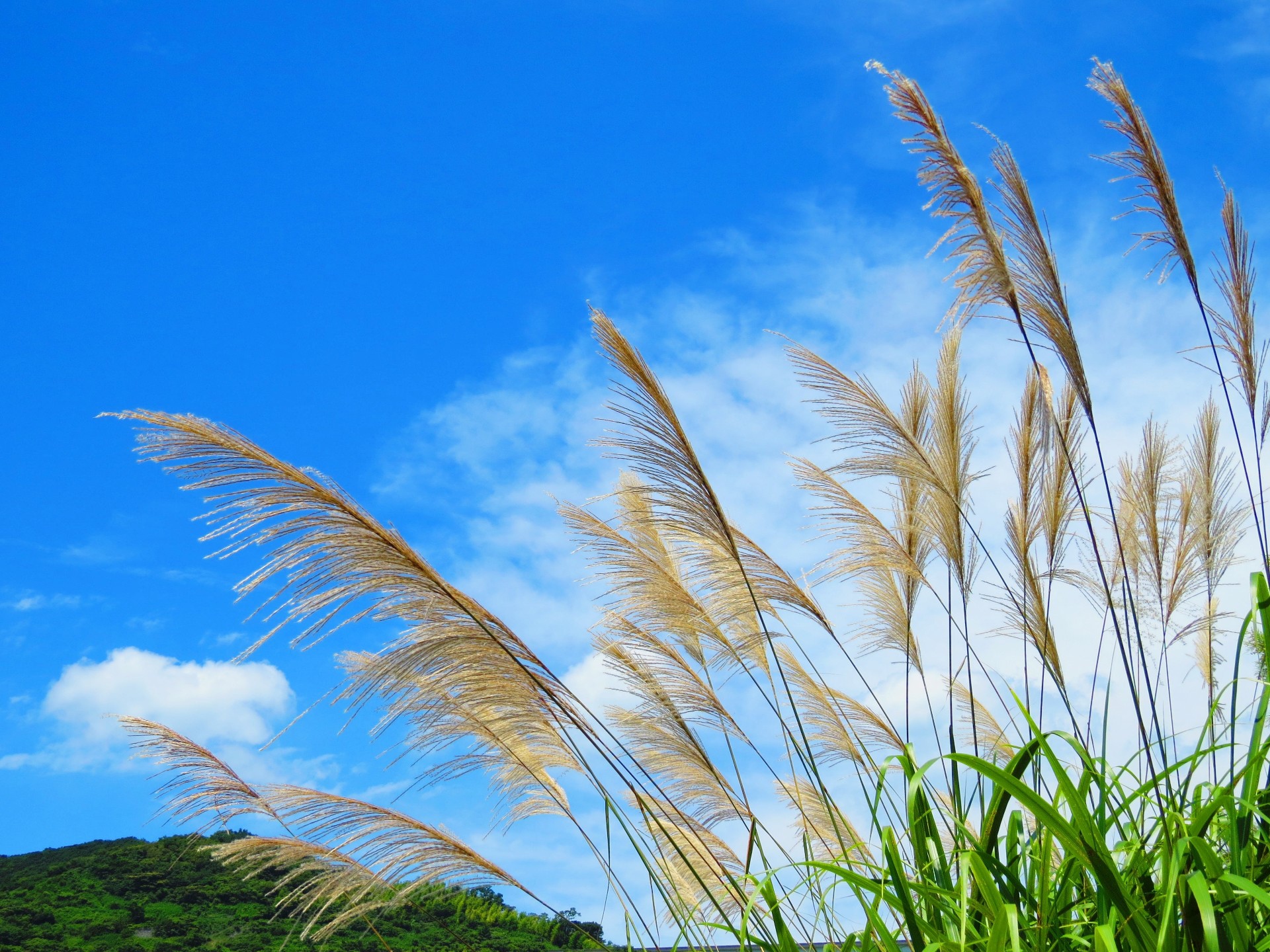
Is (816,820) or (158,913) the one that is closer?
(816,820)

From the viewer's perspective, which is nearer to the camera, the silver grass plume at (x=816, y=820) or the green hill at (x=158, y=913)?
the silver grass plume at (x=816, y=820)

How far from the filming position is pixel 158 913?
15.3 metres

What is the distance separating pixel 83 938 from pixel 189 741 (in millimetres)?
14527

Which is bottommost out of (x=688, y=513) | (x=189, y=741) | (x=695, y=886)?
(x=695, y=886)

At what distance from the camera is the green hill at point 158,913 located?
530 inches

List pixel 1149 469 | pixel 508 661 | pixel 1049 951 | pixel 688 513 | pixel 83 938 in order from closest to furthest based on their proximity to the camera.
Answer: pixel 1049 951 → pixel 508 661 → pixel 688 513 → pixel 1149 469 → pixel 83 938

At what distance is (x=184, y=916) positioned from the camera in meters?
15.0

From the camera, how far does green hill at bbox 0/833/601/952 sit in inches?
530

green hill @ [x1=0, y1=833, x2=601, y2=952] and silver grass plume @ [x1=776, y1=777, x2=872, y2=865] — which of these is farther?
green hill @ [x1=0, y1=833, x2=601, y2=952]

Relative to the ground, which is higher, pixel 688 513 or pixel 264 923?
pixel 688 513

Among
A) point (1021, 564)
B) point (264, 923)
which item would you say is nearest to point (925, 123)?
point (1021, 564)

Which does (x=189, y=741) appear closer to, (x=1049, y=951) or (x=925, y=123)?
(x=1049, y=951)

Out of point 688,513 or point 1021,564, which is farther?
point 1021,564

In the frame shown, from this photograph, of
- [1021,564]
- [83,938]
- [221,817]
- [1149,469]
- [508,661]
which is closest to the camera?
[508,661]
